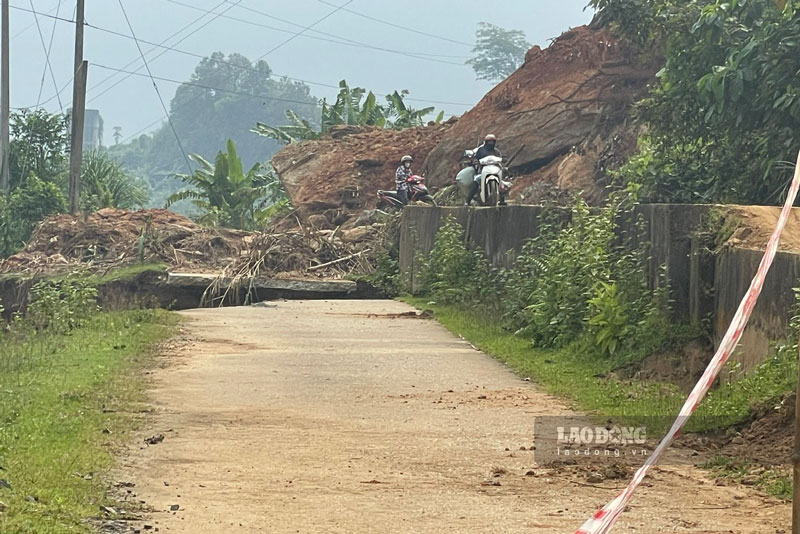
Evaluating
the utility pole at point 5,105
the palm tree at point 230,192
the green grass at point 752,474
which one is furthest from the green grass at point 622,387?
the utility pole at point 5,105

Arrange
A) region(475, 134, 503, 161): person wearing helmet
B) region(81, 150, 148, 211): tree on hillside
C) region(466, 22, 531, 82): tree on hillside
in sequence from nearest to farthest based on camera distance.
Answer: region(475, 134, 503, 161): person wearing helmet
region(81, 150, 148, 211): tree on hillside
region(466, 22, 531, 82): tree on hillside

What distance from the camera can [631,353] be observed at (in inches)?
419

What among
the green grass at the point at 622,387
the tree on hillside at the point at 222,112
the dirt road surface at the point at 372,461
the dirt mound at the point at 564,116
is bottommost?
the dirt road surface at the point at 372,461

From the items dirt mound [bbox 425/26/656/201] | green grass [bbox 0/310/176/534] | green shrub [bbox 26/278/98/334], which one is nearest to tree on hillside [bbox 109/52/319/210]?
dirt mound [bbox 425/26/656/201]

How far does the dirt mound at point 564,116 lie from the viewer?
24652mm

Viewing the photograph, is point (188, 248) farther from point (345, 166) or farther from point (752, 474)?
point (752, 474)

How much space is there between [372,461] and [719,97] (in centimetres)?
735

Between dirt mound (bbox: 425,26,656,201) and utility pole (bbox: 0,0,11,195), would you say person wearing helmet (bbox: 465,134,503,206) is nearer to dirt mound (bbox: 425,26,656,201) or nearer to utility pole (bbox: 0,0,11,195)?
dirt mound (bbox: 425,26,656,201)

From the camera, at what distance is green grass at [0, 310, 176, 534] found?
5797 mm

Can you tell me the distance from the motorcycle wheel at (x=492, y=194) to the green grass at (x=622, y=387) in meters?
5.06

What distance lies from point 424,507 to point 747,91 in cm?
847

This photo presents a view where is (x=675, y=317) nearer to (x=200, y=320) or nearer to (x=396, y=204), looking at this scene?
(x=200, y=320)

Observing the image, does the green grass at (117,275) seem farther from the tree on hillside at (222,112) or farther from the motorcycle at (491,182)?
the tree on hillside at (222,112)

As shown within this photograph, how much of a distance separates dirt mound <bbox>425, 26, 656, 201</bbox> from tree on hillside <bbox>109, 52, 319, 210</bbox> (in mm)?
116308
